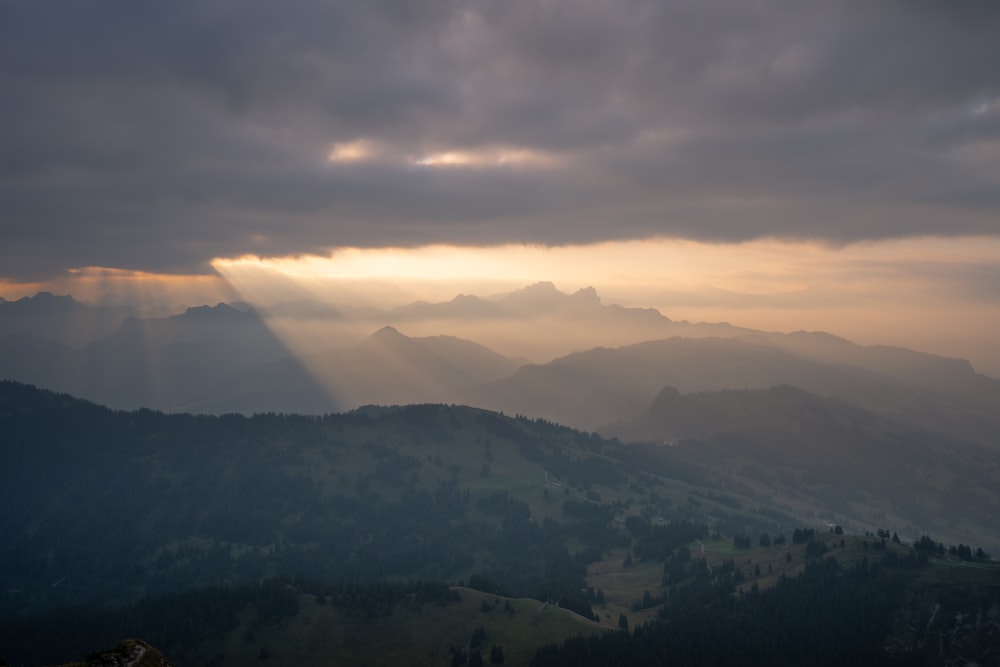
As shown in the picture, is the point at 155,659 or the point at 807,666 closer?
the point at 155,659

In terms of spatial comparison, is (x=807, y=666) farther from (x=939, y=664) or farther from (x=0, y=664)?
(x=0, y=664)

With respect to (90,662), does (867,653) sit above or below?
below

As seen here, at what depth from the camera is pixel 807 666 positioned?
200 m

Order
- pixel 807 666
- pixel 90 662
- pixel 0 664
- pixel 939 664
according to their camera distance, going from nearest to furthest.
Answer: pixel 0 664 < pixel 90 662 < pixel 939 664 < pixel 807 666

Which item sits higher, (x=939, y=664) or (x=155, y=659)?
(x=155, y=659)

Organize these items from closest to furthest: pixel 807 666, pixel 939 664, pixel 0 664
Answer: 1. pixel 0 664
2. pixel 939 664
3. pixel 807 666

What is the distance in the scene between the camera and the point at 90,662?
8506 cm

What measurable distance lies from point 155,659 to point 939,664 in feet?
622

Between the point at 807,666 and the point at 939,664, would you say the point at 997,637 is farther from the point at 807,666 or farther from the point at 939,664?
the point at 807,666

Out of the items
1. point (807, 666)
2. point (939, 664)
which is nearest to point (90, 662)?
point (807, 666)

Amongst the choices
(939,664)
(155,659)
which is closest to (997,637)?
(939,664)

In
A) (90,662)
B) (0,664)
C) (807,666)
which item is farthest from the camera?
(807,666)

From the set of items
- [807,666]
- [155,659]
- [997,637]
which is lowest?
[807,666]

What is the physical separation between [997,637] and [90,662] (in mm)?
207694
